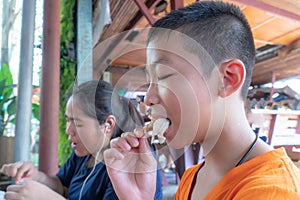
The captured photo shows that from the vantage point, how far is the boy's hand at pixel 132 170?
39.1 inches

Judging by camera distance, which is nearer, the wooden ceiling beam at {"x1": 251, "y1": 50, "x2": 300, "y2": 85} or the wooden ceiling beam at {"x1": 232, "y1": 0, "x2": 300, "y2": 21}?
the wooden ceiling beam at {"x1": 232, "y1": 0, "x2": 300, "y2": 21}

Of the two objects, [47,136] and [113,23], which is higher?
[113,23]

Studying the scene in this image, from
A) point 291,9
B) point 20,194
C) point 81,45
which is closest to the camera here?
point 20,194

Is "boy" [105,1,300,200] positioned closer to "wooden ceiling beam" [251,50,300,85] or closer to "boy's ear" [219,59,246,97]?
"boy's ear" [219,59,246,97]

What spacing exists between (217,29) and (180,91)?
22cm

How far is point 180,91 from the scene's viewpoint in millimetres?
734

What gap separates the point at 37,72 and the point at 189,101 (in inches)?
76.0

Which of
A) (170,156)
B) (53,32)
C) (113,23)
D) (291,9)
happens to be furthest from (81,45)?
(170,156)

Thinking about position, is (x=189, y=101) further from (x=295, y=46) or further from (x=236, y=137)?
(x=295, y=46)

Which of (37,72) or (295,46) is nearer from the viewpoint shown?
(37,72)

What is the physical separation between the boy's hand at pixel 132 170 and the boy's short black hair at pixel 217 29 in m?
0.40

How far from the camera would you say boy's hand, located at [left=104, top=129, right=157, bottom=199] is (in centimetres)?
99

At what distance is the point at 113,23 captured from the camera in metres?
3.93

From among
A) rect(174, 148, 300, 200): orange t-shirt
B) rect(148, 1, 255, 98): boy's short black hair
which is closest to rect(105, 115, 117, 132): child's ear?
rect(148, 1, 255, 98): boy's short black hair
